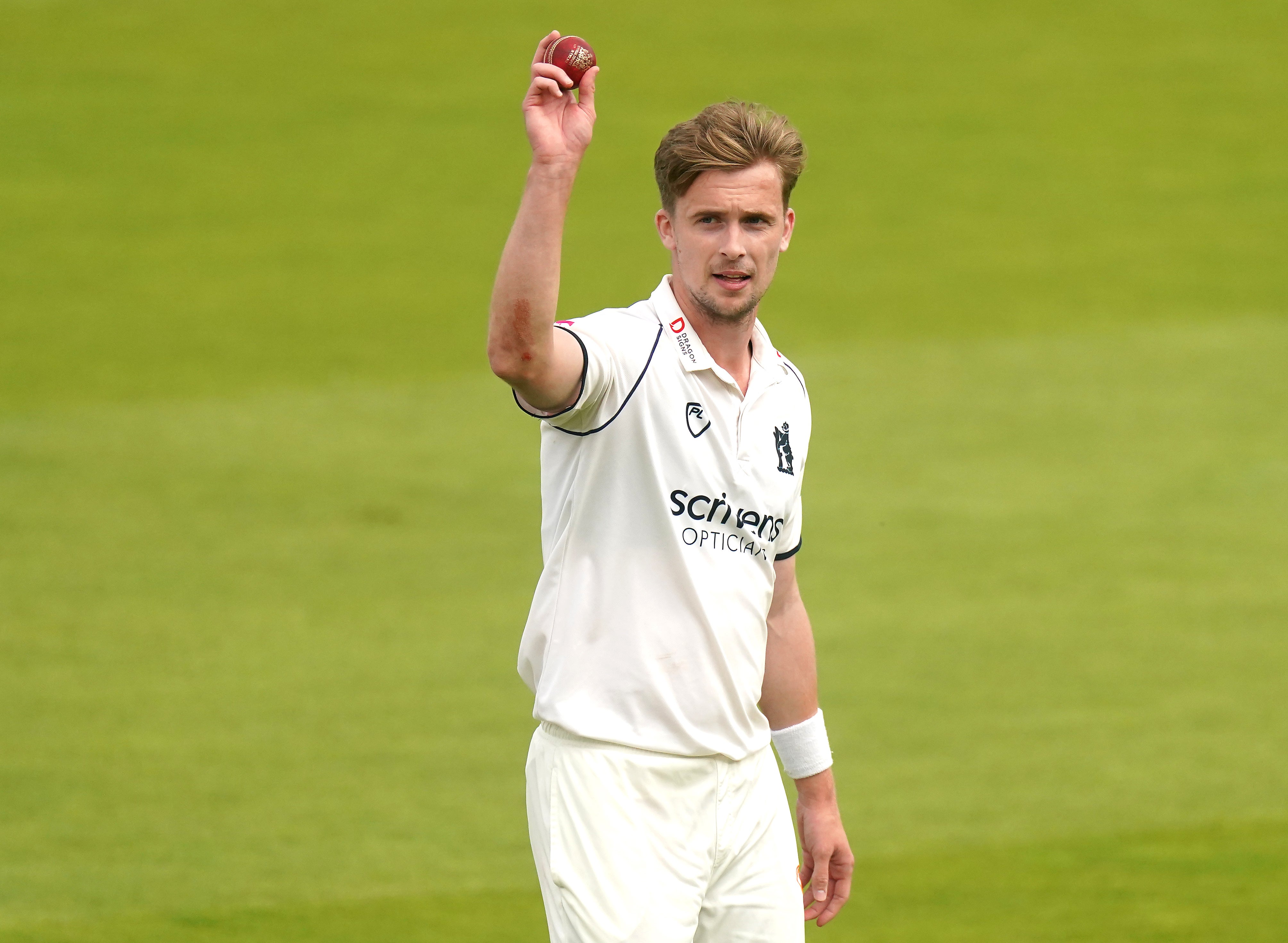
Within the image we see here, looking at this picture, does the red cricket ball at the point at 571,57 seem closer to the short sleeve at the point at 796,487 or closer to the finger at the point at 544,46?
the finger at the point at 544,46

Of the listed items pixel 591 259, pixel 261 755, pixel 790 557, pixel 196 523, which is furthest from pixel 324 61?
pixel 790 557

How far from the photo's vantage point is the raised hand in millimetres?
3322

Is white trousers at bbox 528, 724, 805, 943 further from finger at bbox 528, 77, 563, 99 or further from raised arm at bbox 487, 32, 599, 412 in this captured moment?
finger at bbox 528, 77, 563, 99

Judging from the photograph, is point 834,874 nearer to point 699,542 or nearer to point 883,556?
point 699,542

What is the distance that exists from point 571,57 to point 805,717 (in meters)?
1.72

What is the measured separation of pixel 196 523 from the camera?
10.1 meters

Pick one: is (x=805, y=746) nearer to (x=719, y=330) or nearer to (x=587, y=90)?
(x=719, y=330)

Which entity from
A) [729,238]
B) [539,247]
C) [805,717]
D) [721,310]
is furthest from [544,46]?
[805,717]

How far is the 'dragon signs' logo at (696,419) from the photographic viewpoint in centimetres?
379

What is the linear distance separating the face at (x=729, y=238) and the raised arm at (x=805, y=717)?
70cm

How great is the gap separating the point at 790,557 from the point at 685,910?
881mm

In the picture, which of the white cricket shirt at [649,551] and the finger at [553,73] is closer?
the finger at [553,73]

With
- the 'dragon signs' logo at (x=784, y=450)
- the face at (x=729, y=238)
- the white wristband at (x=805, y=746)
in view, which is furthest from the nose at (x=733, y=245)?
the white wristband at (x=805, y=746)

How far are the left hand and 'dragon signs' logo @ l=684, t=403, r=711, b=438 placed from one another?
1005 millimetres
